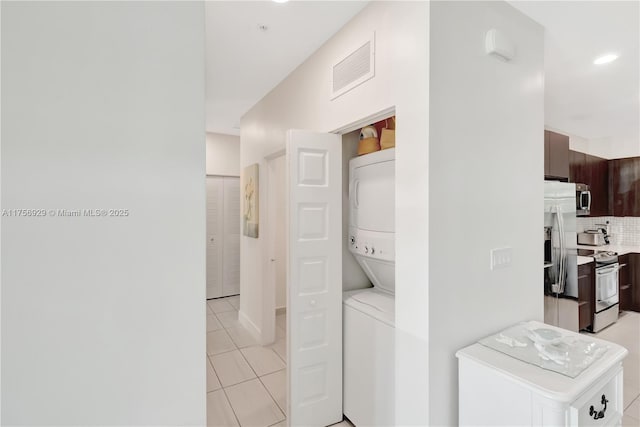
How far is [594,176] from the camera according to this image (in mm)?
4348

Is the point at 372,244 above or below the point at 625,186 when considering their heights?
below

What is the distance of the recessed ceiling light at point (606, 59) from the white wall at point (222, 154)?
14.8ft

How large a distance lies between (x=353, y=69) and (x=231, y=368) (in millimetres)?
2730

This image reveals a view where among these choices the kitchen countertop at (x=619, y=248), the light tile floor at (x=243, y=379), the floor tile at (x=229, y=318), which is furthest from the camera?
the kitchen countertop at (x=619, y=248)

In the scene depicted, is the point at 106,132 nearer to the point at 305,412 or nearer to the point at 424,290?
the point at 424,290

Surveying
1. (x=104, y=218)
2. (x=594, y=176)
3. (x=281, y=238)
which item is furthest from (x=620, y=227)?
(x=104, y=218)

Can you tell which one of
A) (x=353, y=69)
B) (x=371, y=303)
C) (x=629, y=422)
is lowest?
(x=629, y=422)

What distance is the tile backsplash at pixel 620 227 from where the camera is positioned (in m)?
4.74

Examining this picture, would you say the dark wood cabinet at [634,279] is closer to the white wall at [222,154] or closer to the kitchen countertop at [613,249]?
the kitchen countertop at [613,249]

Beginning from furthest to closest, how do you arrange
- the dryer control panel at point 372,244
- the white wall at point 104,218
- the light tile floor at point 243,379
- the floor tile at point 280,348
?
the floor tile at point 280,348 < the light tile floor at point 243,379 < the dryer control panel at point 372,244 < the white wall at point 104,218

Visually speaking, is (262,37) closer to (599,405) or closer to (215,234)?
(599,405)

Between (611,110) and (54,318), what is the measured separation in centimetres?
522

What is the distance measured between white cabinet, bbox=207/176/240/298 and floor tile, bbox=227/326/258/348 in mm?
1395

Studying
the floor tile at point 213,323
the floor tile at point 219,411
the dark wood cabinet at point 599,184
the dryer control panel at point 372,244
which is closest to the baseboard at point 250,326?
the floor tile at point 213,323
